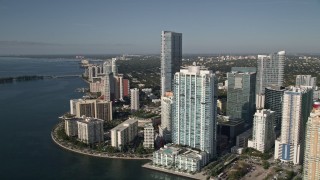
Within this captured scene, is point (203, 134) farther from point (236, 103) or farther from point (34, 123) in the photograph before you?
point (34, 123)

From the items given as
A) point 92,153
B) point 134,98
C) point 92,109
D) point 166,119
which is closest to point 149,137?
point 166,119

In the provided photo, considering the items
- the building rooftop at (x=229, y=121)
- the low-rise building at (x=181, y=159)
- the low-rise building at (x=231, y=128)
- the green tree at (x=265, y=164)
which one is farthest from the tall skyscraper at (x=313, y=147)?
the building rooftop at (x=229, y=121)

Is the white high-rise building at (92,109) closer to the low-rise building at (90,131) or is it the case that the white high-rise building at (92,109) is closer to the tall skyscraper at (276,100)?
the low-rise building at (90,131)

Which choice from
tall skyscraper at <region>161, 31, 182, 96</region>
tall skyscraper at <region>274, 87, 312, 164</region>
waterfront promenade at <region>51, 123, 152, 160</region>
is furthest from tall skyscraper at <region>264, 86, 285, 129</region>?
waterfront promenade at <region>51, 123, 152, 160</region>

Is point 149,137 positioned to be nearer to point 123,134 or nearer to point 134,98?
point 123,134

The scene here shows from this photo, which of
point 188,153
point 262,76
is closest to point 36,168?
point 188,153

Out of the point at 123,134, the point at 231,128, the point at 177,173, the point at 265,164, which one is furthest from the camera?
the point at 231,128
